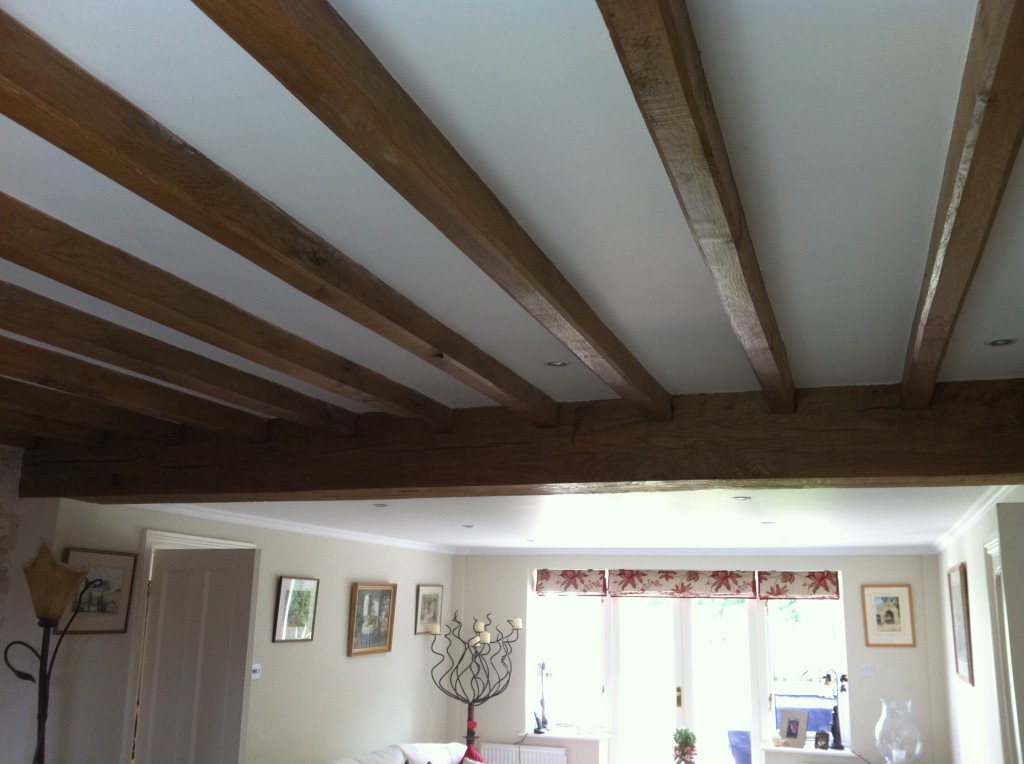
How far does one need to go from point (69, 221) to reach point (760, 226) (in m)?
1.40

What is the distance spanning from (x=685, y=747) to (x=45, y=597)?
19.8ft

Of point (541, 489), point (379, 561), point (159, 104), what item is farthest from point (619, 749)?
point (159, 104)

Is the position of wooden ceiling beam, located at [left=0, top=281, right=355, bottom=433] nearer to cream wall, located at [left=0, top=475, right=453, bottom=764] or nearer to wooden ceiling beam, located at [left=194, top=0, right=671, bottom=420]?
wooden ceiling beam, located at [left=194, top=0, right=671, bottom=420]

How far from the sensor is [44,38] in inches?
49.0

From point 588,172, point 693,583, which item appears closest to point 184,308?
point 588,172

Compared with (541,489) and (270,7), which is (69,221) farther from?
(541,489)

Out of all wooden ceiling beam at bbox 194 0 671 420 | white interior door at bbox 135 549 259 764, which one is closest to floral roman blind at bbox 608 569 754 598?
white interior door at bbox 135 549 259 764

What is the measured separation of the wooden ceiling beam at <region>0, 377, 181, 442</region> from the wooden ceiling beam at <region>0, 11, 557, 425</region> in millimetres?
1615

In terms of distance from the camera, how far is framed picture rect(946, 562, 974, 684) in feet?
17.7

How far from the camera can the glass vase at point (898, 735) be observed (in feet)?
22.3

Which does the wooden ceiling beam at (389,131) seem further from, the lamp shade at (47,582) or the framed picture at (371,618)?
the framed picture at (371,618)

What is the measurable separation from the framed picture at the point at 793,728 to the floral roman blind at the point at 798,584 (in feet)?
3.30

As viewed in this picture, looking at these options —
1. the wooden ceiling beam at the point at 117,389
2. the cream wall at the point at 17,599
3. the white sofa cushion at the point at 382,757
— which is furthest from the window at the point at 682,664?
the wooden ceiling beam at the point at 117,389

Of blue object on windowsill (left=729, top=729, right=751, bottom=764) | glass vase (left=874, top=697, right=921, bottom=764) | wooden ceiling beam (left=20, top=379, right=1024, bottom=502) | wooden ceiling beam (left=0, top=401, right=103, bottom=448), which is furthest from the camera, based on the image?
blue object on windowsill (left=729, top=729, right=751, bottom=764)
